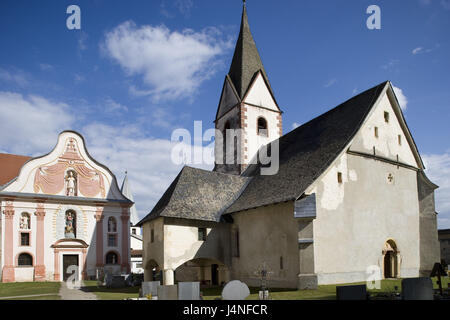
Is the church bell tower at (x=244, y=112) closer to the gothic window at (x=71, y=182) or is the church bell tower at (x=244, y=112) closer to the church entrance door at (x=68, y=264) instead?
the gothic window at (x=71, y=182)

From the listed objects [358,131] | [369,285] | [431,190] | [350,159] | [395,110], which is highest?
[395,110]

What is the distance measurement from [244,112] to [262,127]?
2.57 metres

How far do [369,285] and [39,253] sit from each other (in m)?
32.1

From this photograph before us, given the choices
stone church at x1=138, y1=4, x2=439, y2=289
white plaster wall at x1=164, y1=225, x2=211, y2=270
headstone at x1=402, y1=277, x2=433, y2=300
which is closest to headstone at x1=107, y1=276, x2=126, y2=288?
stone church at x1=138, y1=4, x2=439, y2=289

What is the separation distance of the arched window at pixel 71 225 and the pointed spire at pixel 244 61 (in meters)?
21.6

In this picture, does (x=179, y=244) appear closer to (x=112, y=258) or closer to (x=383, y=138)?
(x=383, y=138)

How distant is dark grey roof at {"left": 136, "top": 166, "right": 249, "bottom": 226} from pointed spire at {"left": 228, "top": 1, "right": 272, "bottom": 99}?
1072 centimetres

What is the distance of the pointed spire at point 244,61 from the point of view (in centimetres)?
4012

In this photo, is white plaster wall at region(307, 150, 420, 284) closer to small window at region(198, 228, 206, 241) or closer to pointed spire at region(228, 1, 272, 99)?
small window at region(198, 228, 206, 241)

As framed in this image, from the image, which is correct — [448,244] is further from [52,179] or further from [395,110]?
[52,179]

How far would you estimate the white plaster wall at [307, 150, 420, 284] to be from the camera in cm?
2289
